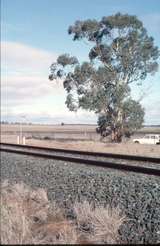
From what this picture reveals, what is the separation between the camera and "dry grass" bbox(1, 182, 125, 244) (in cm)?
828

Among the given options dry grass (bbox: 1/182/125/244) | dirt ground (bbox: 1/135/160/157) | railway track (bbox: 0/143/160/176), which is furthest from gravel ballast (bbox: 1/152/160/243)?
dirt ground (bbox: 1/135/160/157)

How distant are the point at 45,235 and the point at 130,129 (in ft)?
136

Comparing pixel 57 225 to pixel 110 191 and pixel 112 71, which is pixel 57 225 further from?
pixel 112 71

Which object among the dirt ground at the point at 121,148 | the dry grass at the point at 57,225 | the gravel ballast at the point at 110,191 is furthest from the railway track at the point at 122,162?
the dirt ground at the point at 121,148

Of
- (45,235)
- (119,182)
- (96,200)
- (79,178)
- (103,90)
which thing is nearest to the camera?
(45,235)

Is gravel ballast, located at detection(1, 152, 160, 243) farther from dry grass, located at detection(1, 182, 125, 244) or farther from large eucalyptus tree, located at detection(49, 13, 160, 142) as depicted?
large eucalyptus tree, located at detection(49, 13, 160, 142)

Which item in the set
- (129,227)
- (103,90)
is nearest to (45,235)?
(129,227)

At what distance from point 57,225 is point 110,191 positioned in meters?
2.39

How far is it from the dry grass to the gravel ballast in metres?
0.28

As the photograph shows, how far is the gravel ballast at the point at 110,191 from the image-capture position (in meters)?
9.30

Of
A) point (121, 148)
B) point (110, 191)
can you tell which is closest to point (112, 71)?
point (121, 148)

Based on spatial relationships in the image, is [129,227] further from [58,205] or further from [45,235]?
[58,205]

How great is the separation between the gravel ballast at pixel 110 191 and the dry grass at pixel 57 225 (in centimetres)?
28

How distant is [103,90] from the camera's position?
48.5m
